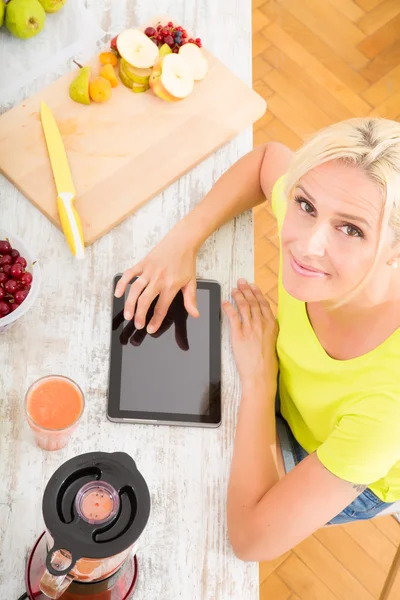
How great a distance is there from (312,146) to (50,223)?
532 mm

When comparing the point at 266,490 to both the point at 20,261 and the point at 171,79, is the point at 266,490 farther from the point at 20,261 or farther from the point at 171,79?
the point at 171,79

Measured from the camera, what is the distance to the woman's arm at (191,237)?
129cm

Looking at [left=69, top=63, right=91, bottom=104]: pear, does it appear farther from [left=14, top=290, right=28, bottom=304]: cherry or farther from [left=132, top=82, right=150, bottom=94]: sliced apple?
[left=14, top=290, right=28, bottom=304]: cherry

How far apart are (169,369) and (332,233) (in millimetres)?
375

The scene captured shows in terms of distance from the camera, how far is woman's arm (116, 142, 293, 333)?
1.29m

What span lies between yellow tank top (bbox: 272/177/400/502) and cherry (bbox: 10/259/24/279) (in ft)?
1.57

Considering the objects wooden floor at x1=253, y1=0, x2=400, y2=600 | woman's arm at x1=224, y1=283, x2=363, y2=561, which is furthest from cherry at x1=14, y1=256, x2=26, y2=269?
wooden floor at x1=253, y1=0, x2=400, y2=600

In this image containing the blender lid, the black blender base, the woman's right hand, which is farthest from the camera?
the woman's right hand

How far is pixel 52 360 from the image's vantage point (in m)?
1.22

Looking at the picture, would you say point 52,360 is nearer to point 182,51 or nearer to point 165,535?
point 165,535

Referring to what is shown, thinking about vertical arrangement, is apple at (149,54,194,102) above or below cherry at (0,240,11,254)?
above

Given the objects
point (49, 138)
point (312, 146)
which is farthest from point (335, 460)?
point (49, 138)

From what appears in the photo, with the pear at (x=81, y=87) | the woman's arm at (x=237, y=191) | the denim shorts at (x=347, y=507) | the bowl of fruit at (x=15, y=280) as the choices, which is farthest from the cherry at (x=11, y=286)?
A: the denim shorts at (x=347, y=507)

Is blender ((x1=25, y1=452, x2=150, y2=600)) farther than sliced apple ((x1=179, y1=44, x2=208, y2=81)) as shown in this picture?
No
